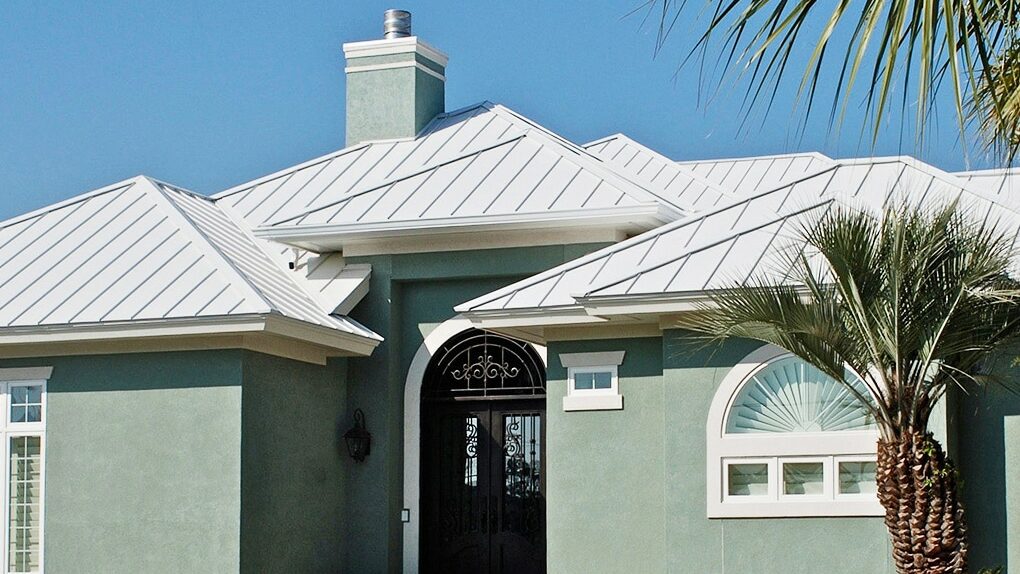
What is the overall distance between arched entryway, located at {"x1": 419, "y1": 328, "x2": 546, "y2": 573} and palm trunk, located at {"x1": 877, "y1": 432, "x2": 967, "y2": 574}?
6.58m

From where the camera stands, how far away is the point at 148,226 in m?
17.4

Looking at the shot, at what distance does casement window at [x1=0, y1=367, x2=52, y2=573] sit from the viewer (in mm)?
15805

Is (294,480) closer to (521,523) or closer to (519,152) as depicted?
(521,523)

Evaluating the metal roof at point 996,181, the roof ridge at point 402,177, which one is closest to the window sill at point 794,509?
the metal roof at point 996,181

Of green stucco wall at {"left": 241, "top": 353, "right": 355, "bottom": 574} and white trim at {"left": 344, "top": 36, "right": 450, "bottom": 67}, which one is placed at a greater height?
white trim at {"left": 344, "top": 36, "right": 450, "bottom": 67}

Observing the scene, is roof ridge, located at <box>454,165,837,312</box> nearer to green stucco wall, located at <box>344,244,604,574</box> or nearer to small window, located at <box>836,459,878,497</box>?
green stucco wall, located at <box>344,244,604,574</box>

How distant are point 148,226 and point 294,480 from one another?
11.9 feet

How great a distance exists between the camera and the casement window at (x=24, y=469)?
15.8 m

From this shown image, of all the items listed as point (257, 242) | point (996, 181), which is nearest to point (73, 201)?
point (257, 242)

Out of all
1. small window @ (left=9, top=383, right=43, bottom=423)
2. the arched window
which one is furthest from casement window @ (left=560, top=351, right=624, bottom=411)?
small window @ (left=9, top=383, right=43, bottom=423)

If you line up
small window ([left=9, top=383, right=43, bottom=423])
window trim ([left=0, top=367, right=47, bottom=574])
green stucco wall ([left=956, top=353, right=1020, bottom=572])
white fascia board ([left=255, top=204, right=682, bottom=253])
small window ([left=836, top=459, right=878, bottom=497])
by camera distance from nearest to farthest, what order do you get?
green stucco wall ([left=956, top=353, right=1020, bottom=572]) < small window ([left=836, top=459, right=878, bottom=497]) < window trim ([left=0, top=367, right=47, bottom=574]) < small window ([left=9, top=383, right=43, bottom=423]) < white fascia board ([left=255, top=204, right=682, bottom=253])

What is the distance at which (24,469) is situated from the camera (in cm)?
1589

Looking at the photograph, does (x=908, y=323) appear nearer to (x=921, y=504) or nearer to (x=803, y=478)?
(x=921, y=504)

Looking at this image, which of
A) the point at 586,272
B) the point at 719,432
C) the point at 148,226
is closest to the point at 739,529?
the point at 719,432
